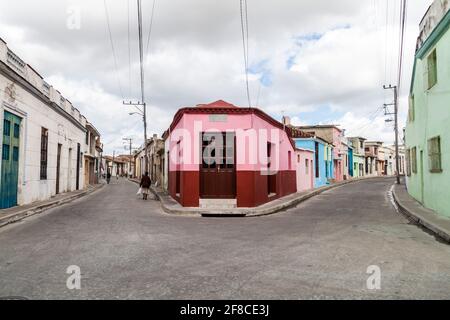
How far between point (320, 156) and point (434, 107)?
20.2m

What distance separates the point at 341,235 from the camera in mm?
8266

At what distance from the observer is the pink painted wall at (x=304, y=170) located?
969 inches

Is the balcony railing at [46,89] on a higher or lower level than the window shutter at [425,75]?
higher

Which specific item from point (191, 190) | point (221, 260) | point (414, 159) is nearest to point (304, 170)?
point (414, 159)

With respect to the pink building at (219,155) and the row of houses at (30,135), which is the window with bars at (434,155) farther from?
the row of houses at (30,135)

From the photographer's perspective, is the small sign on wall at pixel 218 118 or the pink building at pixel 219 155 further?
the small sign on wall at pixel 218 118

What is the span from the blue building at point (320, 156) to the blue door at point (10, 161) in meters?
20.9

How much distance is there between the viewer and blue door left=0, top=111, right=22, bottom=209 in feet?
40.0

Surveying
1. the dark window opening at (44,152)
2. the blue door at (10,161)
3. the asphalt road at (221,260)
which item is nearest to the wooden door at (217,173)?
the asphalt road at (221,260)

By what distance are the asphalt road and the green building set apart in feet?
9.39

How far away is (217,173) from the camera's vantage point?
1421 centimetres

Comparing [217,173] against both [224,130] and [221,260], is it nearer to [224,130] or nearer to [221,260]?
[224,130]
